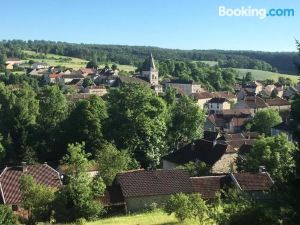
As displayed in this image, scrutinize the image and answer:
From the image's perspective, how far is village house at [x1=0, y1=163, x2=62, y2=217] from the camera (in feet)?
117

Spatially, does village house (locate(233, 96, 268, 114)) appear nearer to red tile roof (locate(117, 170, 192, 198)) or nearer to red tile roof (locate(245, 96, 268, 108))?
red tile roof (locate(245, 96, 268, 108))

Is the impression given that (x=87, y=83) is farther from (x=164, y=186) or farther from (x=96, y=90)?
(x=164, y=186)

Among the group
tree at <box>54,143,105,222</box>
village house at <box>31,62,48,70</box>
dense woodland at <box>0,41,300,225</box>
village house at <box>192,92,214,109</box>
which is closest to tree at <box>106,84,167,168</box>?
dense woodland at <box>0,41,300,225</box>

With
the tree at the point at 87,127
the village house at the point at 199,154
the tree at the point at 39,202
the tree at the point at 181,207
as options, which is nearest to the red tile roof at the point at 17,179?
the tree at the point at 39,202

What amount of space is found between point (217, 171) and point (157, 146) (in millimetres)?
7539

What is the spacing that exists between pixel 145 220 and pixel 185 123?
2723cm

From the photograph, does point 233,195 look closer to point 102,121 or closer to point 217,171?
point 217,171

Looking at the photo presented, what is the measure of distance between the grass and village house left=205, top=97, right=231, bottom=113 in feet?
228

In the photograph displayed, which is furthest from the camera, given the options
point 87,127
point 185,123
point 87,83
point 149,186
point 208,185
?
point 87,83

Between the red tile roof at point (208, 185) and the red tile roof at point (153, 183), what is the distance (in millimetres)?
505

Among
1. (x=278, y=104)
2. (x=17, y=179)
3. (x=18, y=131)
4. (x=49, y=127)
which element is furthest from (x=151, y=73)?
(x=17, y=179)

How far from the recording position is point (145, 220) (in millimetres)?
30375

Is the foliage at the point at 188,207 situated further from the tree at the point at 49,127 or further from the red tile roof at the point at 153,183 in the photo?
the tree at the point at 49,127

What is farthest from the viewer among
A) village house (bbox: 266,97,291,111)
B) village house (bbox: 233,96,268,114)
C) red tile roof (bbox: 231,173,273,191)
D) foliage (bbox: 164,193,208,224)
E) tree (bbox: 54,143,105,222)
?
village house (bbox: 266,97,291,111)
